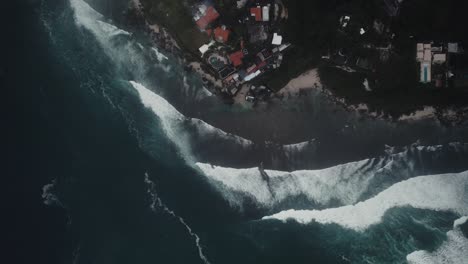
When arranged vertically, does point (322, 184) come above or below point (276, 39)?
below

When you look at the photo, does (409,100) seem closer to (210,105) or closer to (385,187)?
(385,187)

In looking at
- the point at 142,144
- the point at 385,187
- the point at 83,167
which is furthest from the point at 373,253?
the point at 83,167

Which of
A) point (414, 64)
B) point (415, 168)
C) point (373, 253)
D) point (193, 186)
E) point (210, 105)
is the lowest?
point (373, 253)

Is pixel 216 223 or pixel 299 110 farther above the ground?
pixel 299 110

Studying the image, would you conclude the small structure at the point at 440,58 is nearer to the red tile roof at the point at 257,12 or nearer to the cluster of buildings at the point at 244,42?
the cluster of buildings at the point at 244,42

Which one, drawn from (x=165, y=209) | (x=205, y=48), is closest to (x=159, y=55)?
(x=205, y=48)

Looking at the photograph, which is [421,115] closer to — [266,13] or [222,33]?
[266,13]

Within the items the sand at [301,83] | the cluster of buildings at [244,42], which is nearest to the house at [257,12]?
the cluster of buildings at [244,42]
